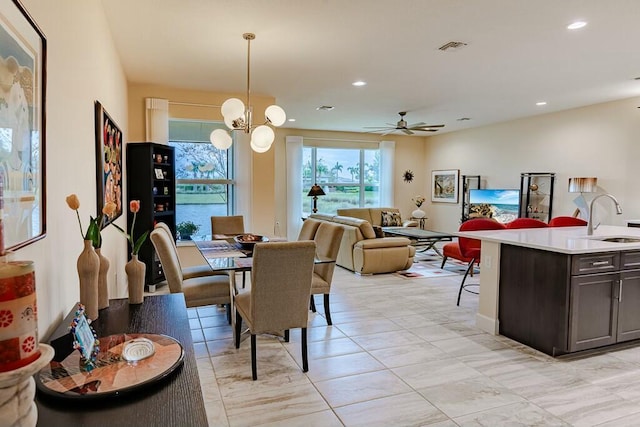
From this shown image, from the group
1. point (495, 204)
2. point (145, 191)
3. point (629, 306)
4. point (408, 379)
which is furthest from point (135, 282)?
point (495, 204)

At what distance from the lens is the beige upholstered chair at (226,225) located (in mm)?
5090

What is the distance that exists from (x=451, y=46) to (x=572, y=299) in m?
2.47

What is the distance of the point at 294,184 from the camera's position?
9.04m

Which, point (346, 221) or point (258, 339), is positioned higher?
point (346, 221)

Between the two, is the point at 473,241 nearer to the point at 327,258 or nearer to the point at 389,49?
the point at 327,258

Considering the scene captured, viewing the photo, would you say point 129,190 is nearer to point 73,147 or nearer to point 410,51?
point 73,147

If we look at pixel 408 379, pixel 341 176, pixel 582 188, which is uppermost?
pixel 341 176

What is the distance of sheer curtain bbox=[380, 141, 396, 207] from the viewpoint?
9.91m

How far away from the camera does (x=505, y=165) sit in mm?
8094

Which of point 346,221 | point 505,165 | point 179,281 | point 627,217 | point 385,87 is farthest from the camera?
point 505,165

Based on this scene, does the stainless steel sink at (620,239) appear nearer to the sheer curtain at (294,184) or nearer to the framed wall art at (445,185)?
the framed wall art at (445,185)

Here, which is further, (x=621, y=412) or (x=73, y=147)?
(x=621, y=412)

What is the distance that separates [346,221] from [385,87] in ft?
7.21

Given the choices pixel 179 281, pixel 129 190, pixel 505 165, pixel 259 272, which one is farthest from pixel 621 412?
pixel 505 165
